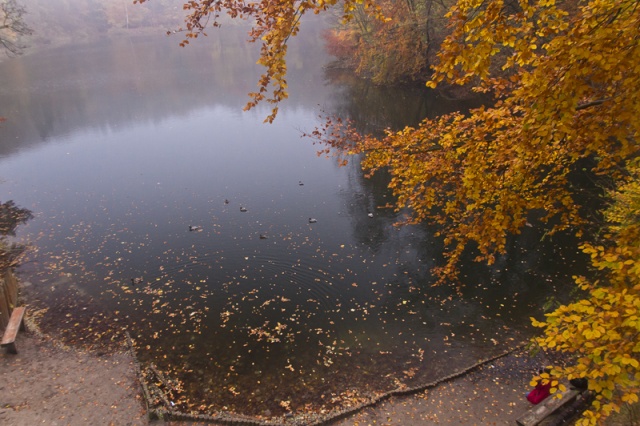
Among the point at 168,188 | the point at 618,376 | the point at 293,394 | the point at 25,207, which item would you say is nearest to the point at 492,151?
the point at 618,376

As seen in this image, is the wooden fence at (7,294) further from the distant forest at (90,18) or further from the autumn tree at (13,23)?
the distant forest at (90,18)

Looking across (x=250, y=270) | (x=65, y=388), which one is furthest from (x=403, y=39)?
(x=65, y=388)

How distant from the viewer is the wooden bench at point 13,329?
10.2 m

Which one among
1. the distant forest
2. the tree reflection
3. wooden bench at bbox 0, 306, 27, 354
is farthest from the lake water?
the distant forest

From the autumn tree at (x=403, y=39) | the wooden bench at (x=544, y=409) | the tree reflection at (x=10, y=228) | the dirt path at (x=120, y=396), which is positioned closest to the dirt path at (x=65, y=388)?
the dirt path at (x=120, y=396)

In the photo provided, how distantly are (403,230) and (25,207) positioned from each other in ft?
58.2

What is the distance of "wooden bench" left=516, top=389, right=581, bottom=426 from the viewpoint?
23.8ft

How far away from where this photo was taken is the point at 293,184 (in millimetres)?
21375

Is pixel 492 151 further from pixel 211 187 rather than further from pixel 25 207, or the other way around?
pixel 25 207

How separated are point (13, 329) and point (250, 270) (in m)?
6.81

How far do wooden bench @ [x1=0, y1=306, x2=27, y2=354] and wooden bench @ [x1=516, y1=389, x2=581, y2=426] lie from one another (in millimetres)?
11600

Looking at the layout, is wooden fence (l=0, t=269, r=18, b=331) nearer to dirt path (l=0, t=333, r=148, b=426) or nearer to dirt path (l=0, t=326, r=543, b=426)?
dirt path (l=0, t=333, r=148, b=426)

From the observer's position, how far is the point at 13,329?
1068cm

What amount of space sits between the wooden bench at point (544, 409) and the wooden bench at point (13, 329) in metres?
11.6
